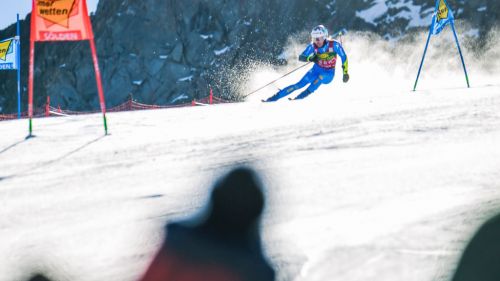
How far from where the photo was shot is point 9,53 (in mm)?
12703

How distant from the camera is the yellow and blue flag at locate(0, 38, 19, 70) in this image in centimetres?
1252

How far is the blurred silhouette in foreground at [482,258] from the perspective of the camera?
1.28m

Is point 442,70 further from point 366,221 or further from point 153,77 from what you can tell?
point 366,221

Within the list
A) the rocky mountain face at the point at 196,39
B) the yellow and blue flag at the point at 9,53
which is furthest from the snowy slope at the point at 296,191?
the rocky mountain face at the point at 196,39

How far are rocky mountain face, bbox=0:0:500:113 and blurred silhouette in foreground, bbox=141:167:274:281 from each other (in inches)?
1831

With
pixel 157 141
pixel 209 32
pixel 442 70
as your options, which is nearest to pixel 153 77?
pixel 209 32

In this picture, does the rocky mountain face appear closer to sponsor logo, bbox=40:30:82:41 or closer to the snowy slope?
sponsor logo, bbox=40:30:82:41

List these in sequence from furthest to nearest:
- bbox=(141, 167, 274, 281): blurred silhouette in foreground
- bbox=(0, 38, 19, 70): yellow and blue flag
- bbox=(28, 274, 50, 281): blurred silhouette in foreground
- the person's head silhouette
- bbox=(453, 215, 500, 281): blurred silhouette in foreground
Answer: bbox=(0, 38, 19, 70): yellow and blue flag → the person's head silhouette → bbox=(28, 274, 50, 281): blurred silhouette in foreground → bbox=(141, 167, 274, 281): blurred silhouette in foreground → bbox=(453, 215, 500, 281): blurred silhouette in foreground

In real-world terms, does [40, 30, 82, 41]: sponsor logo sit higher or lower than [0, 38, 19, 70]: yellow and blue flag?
higher

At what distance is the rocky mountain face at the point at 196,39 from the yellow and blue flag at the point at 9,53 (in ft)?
119

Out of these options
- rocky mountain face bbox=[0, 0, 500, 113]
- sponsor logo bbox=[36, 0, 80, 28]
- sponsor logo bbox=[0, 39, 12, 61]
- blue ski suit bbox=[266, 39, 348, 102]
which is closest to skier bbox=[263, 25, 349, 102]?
blue ski suit bbox=[266, 39, 348, 102]

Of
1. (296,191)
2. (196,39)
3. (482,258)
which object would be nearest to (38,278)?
(296,191)

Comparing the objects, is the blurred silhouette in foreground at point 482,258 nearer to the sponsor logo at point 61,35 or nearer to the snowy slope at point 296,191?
the snowy slope at point 296,191

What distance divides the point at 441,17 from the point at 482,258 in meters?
10.6
